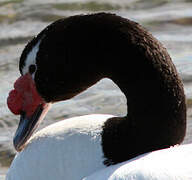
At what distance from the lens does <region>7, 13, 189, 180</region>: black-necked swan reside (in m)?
4.07

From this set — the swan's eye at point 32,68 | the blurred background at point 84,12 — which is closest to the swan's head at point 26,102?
the swan's eye at point 32,68

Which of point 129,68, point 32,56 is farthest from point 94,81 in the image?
point 32,56

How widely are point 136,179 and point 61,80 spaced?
747 millimetres

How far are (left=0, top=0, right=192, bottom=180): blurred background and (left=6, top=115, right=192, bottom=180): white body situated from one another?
105cm

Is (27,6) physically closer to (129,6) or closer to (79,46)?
(129,6)

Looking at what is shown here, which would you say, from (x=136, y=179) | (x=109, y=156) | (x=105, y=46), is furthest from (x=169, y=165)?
(x=105, y=46)

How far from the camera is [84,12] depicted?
8.05 metres

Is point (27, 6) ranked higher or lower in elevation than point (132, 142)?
lower

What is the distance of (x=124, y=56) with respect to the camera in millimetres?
4074

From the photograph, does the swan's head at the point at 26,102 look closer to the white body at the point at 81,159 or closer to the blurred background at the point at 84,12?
the white body at the point at 81,159

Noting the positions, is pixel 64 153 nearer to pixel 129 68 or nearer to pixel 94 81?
pixel 94 81

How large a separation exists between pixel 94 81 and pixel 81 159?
15.0 inches

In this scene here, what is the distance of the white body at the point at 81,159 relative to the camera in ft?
12.4

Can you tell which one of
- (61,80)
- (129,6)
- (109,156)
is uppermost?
(61,80)
